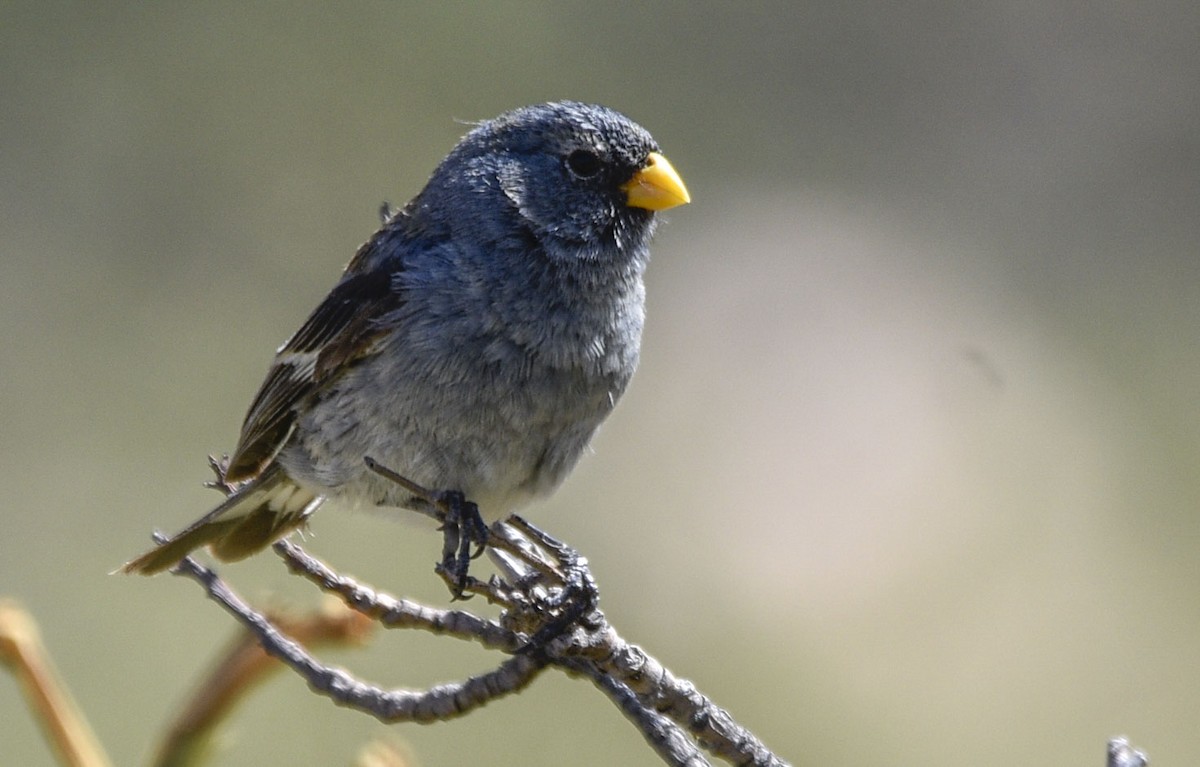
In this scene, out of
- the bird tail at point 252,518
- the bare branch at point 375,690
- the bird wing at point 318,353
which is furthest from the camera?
the bird tail at point 252,518

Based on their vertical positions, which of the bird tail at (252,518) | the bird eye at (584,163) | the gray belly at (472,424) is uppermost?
the bird eye at (584,163)

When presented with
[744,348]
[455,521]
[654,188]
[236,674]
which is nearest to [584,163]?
[654,188]

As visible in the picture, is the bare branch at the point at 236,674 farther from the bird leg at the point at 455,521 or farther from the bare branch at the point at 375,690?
the bird leg at the point at 455,521

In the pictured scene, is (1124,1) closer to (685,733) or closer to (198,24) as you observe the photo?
(198,24)

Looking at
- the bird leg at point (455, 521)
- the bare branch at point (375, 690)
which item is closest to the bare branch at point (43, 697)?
the bare branch at point (375, 690)

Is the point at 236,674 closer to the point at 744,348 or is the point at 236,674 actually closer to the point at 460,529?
the point at 460,529
